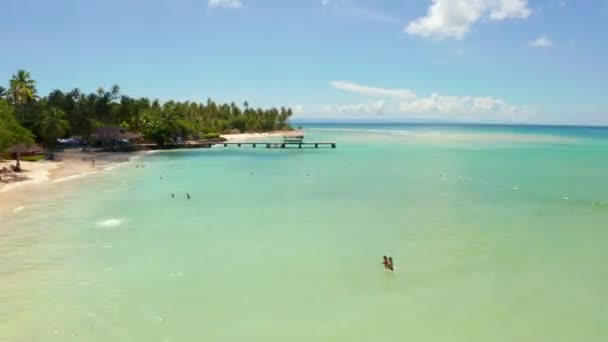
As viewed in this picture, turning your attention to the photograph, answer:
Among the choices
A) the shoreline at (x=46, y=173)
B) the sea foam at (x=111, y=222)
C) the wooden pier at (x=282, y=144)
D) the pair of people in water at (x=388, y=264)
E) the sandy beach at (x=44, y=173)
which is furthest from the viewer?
the wooden pier at (x=282, y=144)

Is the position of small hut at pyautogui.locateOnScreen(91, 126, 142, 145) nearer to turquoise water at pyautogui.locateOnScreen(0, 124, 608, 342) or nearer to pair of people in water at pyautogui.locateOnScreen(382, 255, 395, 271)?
turquoise water at pyautogui.locateOnScreen(0, 124, 608, 342)

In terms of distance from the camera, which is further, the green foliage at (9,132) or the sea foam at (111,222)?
the green foliage at (9,132)

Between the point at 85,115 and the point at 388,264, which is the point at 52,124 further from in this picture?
the point at 388,264

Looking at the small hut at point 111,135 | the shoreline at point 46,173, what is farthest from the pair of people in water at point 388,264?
the small hut at point 111,135

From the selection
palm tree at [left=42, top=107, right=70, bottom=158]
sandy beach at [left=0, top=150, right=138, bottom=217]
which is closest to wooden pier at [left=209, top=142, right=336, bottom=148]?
sandy beach at [left=0, top=150, right=138, bottom=217]

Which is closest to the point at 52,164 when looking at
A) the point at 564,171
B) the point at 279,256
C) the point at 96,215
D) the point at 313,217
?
the point at 96,215

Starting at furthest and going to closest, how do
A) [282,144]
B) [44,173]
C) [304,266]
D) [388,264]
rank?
1. [282,144]
2. [44,173]
3. [304,266]
4. [388,264]

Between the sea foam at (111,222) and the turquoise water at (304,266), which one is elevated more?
the sea foam at (111,222)

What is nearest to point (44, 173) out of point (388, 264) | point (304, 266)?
point (304, 266)

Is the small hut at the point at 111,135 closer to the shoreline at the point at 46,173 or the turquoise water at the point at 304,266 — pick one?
the shoreline at the point at 46,173

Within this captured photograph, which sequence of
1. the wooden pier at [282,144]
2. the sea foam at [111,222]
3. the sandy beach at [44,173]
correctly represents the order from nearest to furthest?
the sea foam at [111,222] < the sandy beach at [44,173] < the wooden pier at [282,144]
